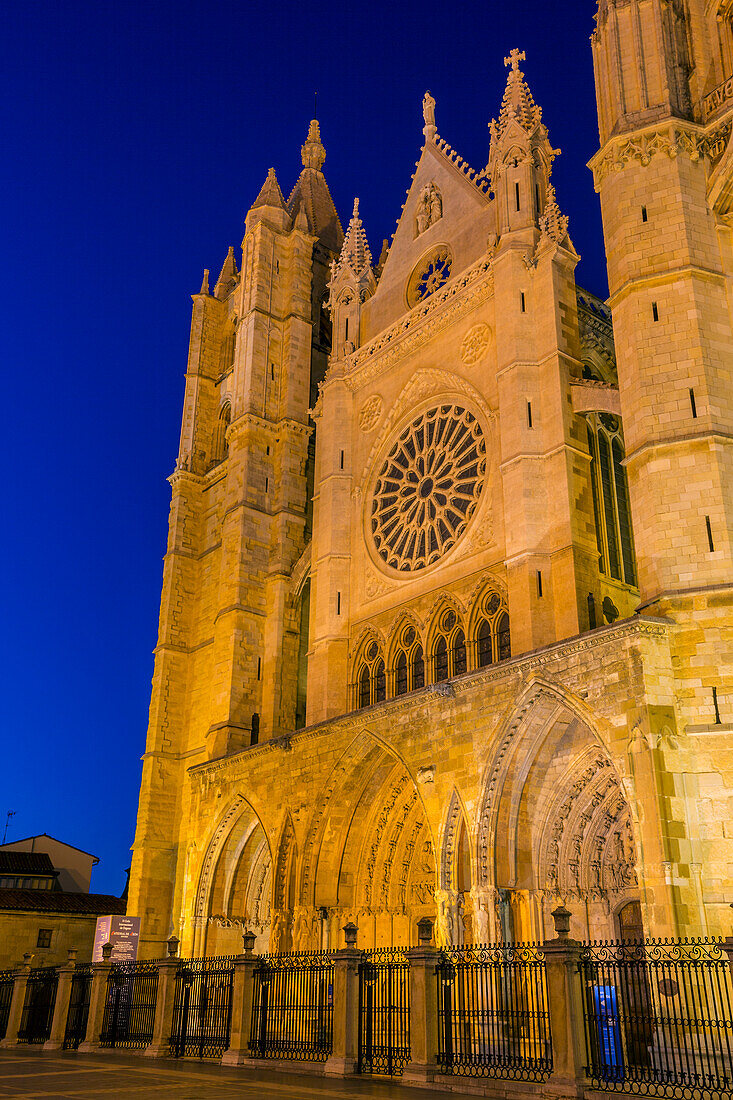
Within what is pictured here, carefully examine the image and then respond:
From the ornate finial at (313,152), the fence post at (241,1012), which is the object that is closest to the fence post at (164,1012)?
the fence post at (241,1012)

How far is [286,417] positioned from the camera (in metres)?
27.6

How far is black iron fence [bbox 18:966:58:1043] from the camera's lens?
18969mm

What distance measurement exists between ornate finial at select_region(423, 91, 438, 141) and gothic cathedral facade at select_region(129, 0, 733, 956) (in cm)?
8

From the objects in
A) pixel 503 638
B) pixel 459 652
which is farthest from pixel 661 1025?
pixel 459 652

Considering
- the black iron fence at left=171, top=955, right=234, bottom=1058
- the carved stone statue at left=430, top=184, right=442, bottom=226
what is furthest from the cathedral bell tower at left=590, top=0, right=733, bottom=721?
the black iron fence at left=171, top=955, right=234, bottom=1058

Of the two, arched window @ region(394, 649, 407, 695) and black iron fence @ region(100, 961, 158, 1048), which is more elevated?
arched window @ region(394, 649, 407, 695)

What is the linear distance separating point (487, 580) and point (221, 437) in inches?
594

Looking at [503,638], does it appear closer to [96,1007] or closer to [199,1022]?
[199,1022]

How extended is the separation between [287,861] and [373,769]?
285 cm

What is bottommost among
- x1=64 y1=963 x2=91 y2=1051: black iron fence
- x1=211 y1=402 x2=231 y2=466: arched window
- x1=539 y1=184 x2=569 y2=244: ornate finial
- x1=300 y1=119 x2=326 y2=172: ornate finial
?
x1=64 y1=963 x2=91 y2=1051: black iron fence

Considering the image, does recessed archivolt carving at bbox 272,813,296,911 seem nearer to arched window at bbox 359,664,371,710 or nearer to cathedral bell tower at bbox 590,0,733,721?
arched window at bbox 359,664,371,710

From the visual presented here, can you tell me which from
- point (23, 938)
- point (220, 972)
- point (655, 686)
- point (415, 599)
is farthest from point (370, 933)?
point (23, 938)

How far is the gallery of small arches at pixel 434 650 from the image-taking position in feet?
60.1

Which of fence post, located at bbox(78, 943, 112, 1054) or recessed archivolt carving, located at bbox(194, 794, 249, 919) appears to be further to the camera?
recessed archivolt carving, located at bbox(194, 794, 249, 919)
